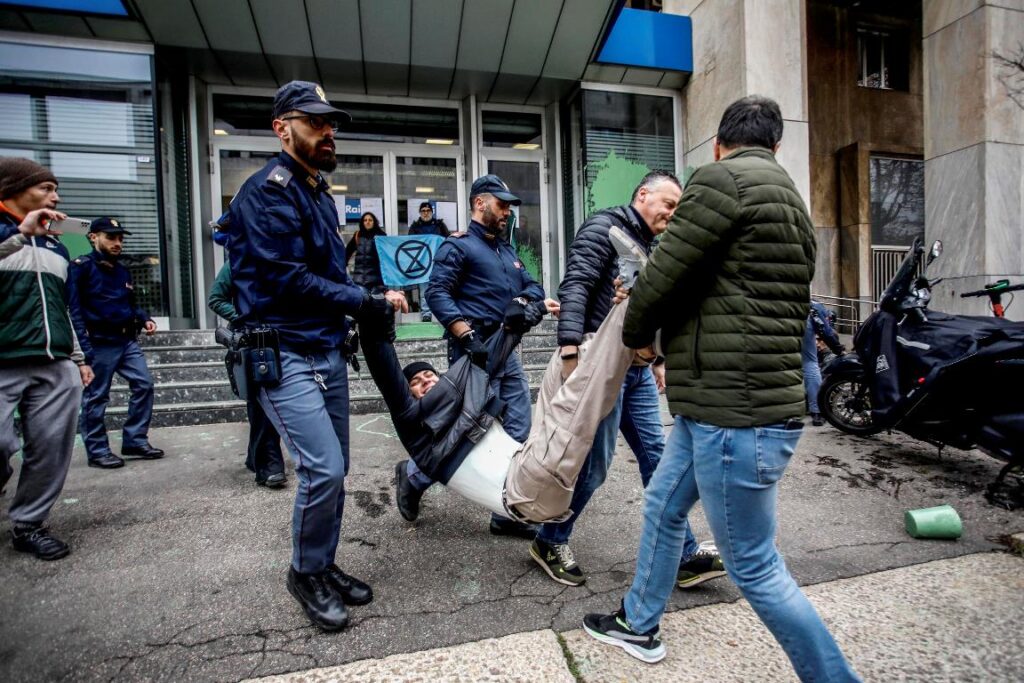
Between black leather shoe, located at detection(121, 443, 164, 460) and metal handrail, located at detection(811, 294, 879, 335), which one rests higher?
metal handrail, located at detection(811, 294, 879, 335)

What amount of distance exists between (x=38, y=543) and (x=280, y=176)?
2.44 meters

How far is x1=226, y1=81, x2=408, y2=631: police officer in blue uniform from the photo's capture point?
90.2 inches

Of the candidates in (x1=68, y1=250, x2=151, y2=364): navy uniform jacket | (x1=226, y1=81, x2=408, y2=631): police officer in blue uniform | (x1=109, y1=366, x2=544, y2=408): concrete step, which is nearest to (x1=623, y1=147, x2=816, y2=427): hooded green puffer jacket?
(x1=226, y1=81, x2=408, y2=631): police officer in blue uniform

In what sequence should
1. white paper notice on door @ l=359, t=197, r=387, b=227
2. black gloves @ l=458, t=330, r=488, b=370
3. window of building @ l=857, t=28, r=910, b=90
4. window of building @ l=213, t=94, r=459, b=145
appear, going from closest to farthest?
black gloves @ l=458, t=330, r=488, b=370
window of building @ l=213, t=94, r=459, b=145
white paper notice on door @ l=359, t=197, r=387, b=227
window of building @ l=857, t=28, r=910, b=90

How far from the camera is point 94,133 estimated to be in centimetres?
773

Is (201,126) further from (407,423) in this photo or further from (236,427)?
(407,423)

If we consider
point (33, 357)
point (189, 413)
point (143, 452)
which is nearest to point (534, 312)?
point (33, 357)

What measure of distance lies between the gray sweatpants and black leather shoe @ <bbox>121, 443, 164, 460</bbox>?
1.80m

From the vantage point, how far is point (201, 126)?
9133 mm

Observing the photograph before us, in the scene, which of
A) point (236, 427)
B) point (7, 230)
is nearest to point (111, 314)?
point (236, 427)

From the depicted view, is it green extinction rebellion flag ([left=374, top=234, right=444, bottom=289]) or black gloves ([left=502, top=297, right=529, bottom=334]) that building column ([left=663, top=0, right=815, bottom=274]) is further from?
black gloves ([left=502, top=297, right=529, bottom=334])

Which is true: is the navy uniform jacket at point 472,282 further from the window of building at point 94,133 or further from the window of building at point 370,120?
the window of building at point 370,120

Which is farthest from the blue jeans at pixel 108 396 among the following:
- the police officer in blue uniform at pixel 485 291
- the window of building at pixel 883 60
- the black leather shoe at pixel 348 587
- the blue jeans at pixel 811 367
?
the window of building at pixel 883 60

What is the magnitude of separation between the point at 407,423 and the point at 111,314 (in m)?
3.75
